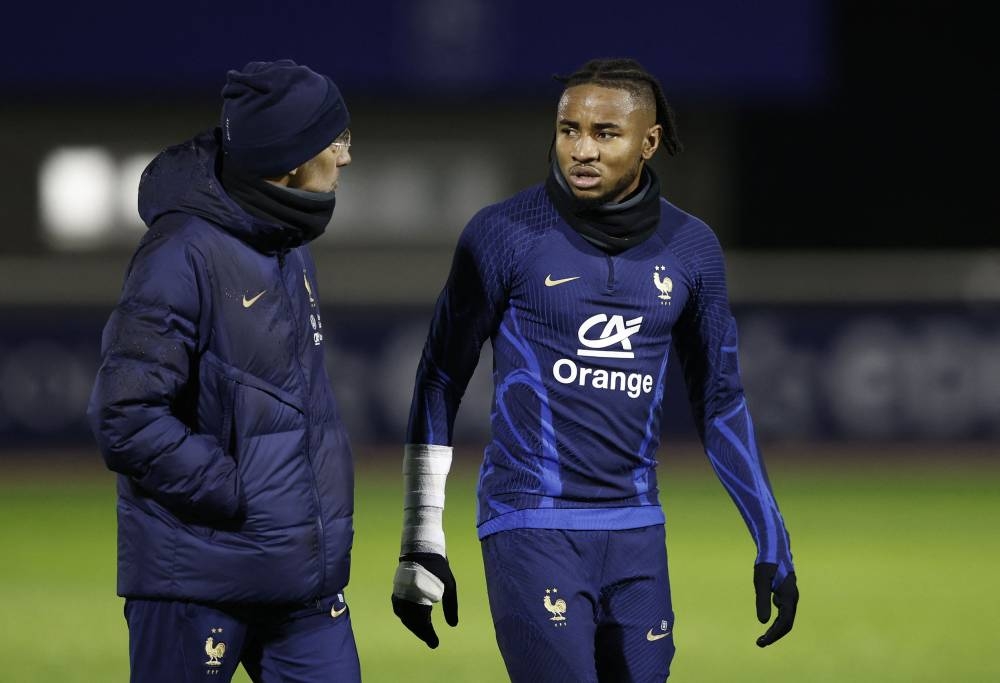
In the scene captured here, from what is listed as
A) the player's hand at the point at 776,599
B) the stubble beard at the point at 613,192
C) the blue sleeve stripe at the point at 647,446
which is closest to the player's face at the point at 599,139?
the stubble beard at the point at 613,192

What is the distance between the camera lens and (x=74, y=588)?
9.72 meters

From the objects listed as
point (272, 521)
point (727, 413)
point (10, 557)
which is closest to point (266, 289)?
point (272, 521)

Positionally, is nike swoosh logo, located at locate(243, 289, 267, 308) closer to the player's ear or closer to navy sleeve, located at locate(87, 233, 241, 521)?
navy sleeve, located at locate(87, 233, 241, 521)

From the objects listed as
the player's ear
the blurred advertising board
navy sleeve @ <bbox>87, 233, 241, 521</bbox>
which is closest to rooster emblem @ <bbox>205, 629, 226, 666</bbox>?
navy sleeve @ <bbox>87, 233, 241, 521</bbox>

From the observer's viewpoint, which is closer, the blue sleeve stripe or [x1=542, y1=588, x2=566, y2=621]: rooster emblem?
[x1=542, y1=588, x2=566, y2=621]: rooster emblem

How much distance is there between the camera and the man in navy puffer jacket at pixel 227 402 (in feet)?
13.2

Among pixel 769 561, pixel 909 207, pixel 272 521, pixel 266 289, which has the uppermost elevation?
pixel 266 289

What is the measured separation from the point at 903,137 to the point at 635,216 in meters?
15.0

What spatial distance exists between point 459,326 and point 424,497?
1.49 feet

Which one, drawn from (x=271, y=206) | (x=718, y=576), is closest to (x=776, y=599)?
(x=271, y=206)

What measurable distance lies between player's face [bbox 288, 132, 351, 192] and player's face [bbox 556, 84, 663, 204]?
0.65 meters

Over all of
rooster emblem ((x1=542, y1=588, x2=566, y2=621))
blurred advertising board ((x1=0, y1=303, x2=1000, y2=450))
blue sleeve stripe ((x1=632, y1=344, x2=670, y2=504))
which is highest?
blue sleeve stripe ((x1=632, y1=344, x2=670, y2=504))

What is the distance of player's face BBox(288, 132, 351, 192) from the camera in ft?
14.1

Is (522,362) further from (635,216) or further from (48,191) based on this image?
(48,191)
